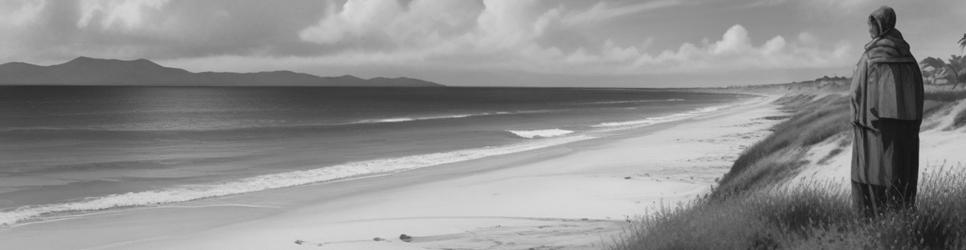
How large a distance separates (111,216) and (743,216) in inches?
459

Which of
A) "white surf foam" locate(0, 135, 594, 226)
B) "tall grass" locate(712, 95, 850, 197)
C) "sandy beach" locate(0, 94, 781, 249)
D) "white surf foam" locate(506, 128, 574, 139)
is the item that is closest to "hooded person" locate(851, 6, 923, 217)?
"sandy beach" locate(0, 94, 781, 249)

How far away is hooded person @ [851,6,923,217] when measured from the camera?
504 centimetres

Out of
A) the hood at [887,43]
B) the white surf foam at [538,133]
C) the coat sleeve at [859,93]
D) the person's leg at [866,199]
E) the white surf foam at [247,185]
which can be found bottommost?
the white surf foam at [538,133]

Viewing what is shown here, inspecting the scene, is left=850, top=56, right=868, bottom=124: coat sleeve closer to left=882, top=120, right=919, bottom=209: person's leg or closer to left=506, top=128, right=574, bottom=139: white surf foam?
left=882, top=120, right=919, bottom=209: person's leg

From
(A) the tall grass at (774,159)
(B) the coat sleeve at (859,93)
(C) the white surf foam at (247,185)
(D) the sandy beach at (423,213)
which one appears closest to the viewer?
(B) the coat sleeve at (859,93)

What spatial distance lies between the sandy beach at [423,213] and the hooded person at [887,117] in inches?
105

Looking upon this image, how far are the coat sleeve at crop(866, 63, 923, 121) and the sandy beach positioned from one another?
293 centimetres

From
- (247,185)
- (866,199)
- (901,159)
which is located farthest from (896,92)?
(247,185)

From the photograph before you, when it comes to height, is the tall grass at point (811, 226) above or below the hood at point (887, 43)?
below

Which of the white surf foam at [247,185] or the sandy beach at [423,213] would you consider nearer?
the sandy beach at [423,213]

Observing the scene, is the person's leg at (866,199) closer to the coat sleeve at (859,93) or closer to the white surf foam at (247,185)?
the coat sleeve at (859,93)

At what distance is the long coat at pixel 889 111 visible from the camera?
5.04m

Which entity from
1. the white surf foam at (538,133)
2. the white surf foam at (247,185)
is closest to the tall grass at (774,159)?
the white surf foam at (247,185)

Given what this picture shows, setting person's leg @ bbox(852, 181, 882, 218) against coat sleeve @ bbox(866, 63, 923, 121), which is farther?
person's leg @ bbox(852, 181, 882, 218)
